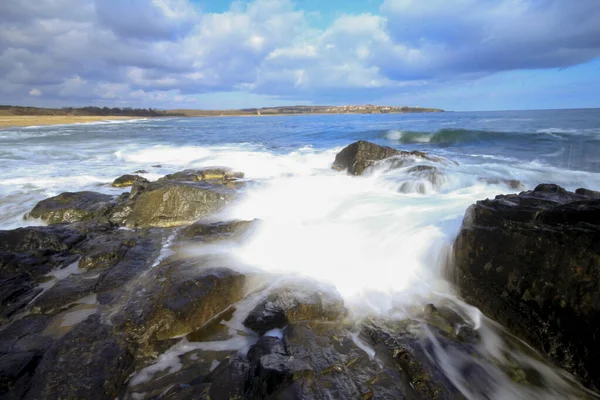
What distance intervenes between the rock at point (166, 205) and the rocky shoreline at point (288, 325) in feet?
6.28

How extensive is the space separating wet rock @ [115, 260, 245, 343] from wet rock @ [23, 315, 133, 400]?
0.24m

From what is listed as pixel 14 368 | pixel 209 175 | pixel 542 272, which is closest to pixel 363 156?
pixel 209 175

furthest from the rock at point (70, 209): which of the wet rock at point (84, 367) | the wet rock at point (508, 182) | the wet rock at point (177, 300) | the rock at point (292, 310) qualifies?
the wet rock at point (508, 182)

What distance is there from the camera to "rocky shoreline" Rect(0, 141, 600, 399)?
2.71 m

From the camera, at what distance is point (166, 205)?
705 cm

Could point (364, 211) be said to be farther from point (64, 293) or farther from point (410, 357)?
point (64, 293)

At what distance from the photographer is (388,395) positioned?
2.53 meters

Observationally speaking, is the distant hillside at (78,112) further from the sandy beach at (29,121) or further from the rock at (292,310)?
the rock at (292,310)

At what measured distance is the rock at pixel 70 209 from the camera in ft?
23.7

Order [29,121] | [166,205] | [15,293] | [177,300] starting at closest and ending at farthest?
[177,300]
[15,293]
[166,205]
[29,121]

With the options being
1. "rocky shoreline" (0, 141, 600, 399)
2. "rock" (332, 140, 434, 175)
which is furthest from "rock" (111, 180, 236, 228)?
"rock" (332, 140, 434, 175)

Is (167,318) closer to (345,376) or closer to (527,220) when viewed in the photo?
(345,376)

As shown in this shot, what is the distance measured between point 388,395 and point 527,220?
98.9 inches

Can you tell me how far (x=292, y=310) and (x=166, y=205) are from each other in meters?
4.54
